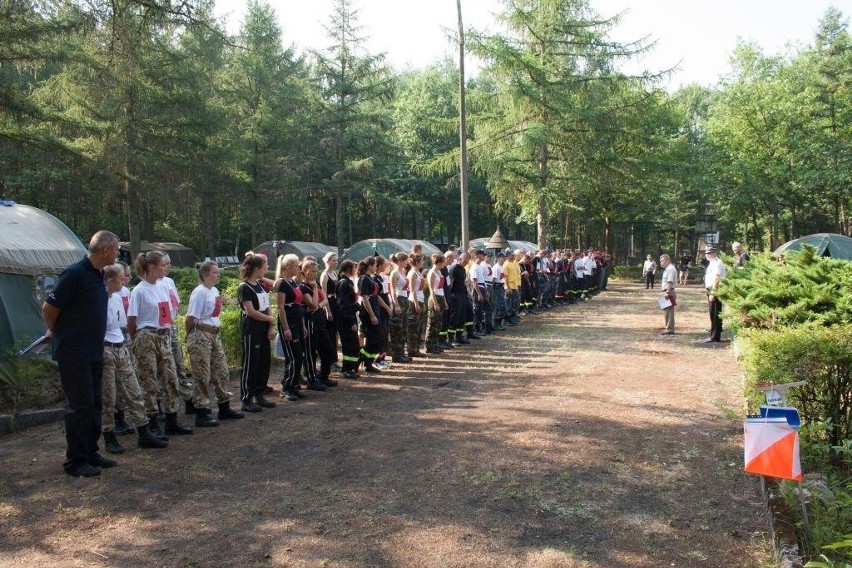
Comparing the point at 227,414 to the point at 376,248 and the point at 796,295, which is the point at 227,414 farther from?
the point at 376,248

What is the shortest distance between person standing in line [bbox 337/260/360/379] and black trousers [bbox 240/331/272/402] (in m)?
1.78

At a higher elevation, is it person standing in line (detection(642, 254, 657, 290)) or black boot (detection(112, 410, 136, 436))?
person standing in line (detection(642, 254, 657, 290))

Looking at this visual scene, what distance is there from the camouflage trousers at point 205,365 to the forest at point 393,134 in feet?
13.0

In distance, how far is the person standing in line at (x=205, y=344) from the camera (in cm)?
664

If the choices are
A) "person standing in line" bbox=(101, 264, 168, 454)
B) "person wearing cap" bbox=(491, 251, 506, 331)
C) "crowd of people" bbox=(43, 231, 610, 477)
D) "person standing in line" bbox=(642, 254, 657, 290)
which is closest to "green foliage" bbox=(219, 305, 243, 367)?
"crowd of people" bbox=(43, 231, 610, 477)

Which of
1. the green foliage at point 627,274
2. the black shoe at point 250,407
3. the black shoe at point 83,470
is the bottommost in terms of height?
the black shoe at point 83,470

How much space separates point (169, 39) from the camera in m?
8.55

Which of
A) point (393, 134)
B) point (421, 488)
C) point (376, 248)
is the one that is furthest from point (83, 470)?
point (393, 134)

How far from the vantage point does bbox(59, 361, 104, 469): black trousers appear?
206 inches

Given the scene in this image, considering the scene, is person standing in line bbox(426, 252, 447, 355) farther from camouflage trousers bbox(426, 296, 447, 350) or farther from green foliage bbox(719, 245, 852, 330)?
green foliage bbox(719, 245, 852, 330)

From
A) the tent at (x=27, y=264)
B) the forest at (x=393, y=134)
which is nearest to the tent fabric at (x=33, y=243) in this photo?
the tent at (x=27, y=264)

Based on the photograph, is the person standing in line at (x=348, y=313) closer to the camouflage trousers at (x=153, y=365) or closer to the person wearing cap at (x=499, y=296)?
the camouflage trousers at (x=153, y=365)

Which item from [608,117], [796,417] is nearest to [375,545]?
[796,417]

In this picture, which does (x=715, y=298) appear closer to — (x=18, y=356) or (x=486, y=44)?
(x=18, y=356)
